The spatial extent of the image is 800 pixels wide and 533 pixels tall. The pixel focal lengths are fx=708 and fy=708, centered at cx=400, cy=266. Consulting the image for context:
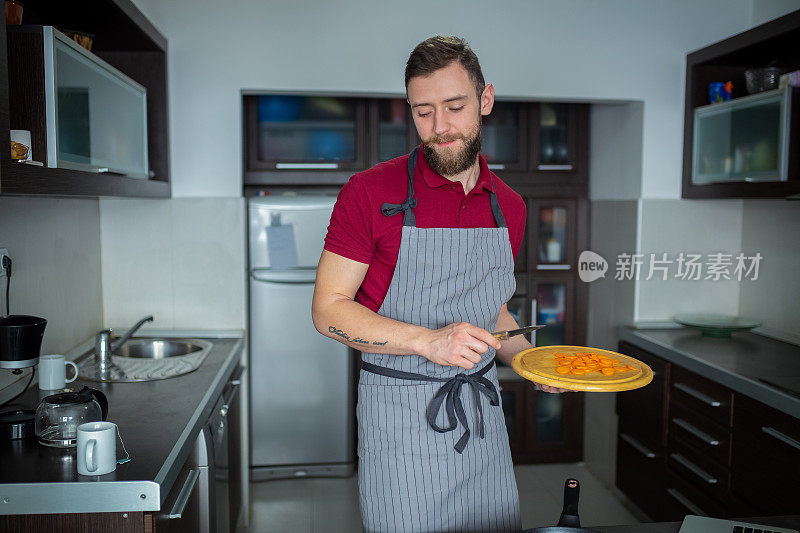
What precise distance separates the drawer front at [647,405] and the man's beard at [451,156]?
1784 mm

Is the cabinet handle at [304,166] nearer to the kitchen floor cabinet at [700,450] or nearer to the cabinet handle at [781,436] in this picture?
the kitchen floor cabinet at [700,450]

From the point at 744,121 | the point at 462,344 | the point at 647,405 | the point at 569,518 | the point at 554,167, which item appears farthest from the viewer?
the point at 554,167

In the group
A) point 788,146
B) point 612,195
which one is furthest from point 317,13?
point 788,146

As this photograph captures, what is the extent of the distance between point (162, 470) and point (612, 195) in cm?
280

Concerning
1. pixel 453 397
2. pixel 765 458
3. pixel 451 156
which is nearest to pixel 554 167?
pixel 765 458

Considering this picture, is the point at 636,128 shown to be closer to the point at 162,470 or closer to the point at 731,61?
the point at 731,61

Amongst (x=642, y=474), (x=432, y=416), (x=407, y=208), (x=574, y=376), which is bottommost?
(x=642, y=474)

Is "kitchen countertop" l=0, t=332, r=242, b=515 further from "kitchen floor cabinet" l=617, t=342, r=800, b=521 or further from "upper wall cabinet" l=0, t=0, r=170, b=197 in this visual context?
"kitchen floor cabinet" l=617, t=342, r=800, b=521

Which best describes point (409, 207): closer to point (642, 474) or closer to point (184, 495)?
point (184, 495)

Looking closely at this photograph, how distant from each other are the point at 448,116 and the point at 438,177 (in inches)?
6.4

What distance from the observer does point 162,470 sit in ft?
5.25

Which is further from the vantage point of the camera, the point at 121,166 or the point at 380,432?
the point at 121,166

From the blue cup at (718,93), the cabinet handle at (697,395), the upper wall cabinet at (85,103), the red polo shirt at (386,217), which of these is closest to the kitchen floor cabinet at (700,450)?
the cabinet handle at (697,395)

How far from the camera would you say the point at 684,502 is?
9.39ft
